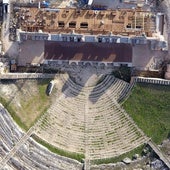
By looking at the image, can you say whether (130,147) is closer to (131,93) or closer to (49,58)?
(131,93)

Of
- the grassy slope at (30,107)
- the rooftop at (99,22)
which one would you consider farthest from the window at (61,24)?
the grassy slope at (30,107)

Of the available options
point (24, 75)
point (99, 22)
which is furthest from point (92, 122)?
point (99, 22)

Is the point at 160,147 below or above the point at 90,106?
below

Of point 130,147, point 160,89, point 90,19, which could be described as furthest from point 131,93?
point 90,19

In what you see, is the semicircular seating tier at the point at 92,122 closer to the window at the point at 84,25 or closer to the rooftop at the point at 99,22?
the rooftop at the point at 99,22

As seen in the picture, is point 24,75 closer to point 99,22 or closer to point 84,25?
point 84,25

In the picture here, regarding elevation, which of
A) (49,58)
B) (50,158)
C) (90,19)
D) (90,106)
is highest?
(90,19)
